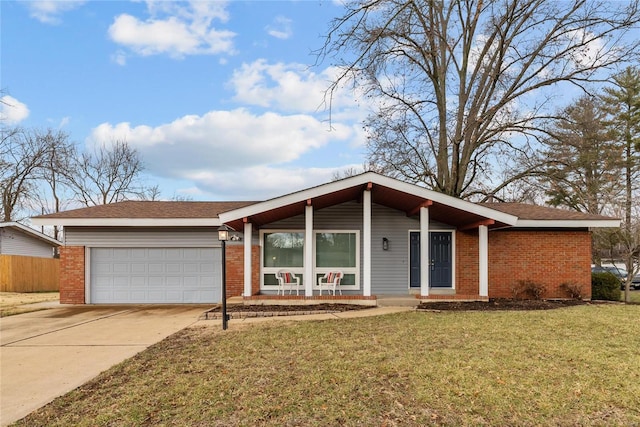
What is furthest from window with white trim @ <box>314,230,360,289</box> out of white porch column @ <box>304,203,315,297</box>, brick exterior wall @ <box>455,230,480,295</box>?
brick exterior wall @ <box>455,230,480,295</box>

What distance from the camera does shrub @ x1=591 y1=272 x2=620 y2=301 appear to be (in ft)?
42.4

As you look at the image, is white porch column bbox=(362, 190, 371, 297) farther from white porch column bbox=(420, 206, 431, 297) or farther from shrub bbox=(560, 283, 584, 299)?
shrub bbox=(560, 283, 584, 299)

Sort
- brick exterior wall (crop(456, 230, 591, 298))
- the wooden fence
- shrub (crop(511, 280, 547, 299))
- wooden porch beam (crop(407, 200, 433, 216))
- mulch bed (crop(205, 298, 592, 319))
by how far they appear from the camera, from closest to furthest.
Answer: mulch bed (crop(205, 298, 592, 319)) → wooden porch beam (crop(407, 200, 433, 216)) → shrub (crop(511, 280, 547, 299)) → brick exterior wall (crop(456, 230, 591, 298)) → the wooden fence

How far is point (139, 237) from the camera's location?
12.4 meters

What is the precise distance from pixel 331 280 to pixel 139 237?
6225 mm

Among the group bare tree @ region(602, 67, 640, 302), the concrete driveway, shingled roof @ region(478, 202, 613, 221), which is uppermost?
bare tree @ region(602, 67, 640, 302)

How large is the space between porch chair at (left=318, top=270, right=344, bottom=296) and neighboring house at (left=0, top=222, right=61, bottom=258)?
17.8 meters

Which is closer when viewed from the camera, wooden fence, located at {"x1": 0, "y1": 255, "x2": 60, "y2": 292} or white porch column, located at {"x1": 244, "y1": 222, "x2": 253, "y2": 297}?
white porch column, located at {"x1": 244, "y1": 222, "x2": 253, "y2": 297}

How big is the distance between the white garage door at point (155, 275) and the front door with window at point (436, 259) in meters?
6.18

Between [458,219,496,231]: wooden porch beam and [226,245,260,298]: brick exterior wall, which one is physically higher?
[458,219,496,231]: wooden porch beam

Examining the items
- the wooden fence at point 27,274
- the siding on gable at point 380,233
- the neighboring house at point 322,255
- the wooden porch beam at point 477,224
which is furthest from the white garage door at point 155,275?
the wooden fence at point 27,274

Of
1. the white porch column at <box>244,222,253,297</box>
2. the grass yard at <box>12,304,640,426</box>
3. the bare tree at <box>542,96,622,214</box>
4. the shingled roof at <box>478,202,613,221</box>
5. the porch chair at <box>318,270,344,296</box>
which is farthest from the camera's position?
the bare tree at <box>542,96,622,214</box>

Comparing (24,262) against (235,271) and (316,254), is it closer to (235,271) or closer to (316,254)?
(235,271)

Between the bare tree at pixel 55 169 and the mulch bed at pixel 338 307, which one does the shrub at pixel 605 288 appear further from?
the bare tree at pixel 55 169
